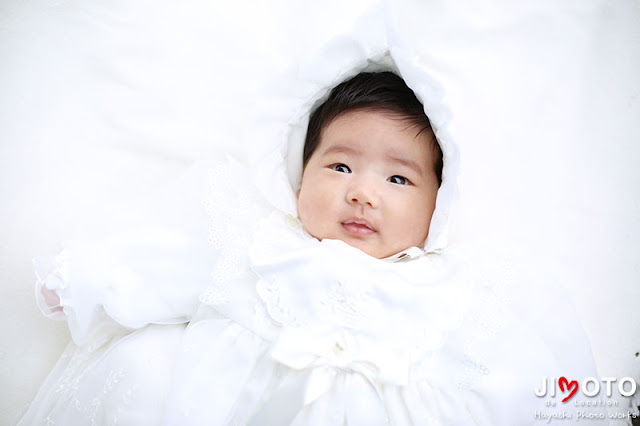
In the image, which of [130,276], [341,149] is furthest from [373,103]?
[130,276]

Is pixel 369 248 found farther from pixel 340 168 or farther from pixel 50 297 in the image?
pixel 50 297

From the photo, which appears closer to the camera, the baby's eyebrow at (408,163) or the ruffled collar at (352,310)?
the ruffled collar at (352,310)

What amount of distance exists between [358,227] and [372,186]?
0.34 ft

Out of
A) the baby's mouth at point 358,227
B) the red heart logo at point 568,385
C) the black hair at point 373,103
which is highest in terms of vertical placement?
the black hair at point 373,103

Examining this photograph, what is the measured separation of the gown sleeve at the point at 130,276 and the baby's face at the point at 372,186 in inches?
11.8

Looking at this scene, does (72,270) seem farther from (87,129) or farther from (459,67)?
(459,67)

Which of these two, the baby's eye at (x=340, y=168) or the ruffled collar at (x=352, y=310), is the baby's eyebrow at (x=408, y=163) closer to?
the baby's eye at (x=340, y=168)

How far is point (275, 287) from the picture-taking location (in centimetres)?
119

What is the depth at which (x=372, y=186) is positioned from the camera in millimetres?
1241

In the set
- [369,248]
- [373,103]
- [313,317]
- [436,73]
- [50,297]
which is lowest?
[50,297]

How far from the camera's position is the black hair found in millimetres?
1331

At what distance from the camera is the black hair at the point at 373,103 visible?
133cm
